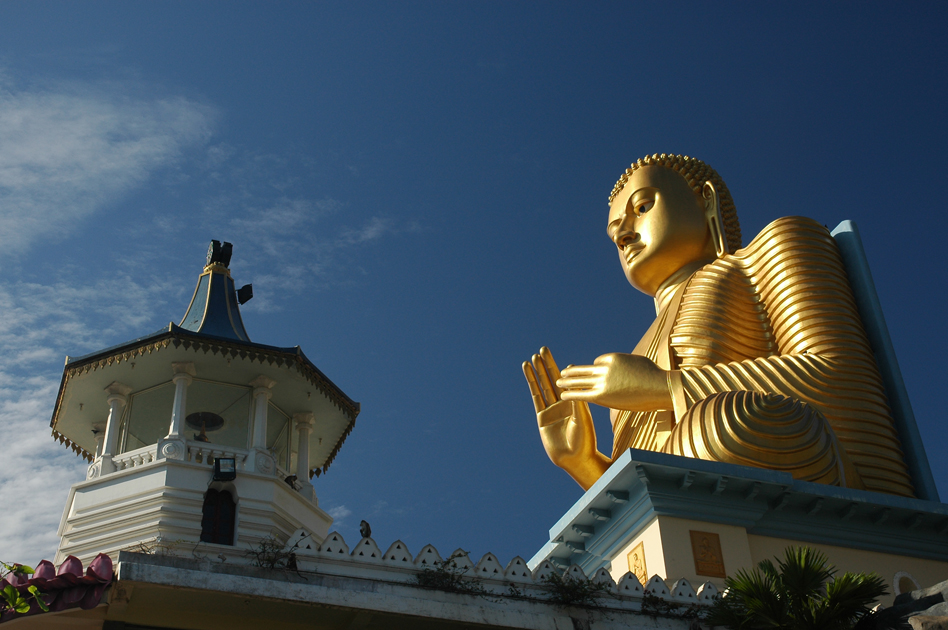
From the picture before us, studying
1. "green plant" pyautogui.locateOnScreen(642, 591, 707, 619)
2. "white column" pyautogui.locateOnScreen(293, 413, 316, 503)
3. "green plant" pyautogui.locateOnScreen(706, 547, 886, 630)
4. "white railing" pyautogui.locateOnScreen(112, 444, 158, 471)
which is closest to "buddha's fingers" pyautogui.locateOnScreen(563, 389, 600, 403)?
"white column" pyautogui.locateOnScreen(293, 413, 316, 503)

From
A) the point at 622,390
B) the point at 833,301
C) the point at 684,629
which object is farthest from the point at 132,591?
the point at 833,301

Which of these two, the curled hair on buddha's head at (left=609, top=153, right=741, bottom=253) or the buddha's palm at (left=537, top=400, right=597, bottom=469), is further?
the curled hair on buddha's head at (left=609, top=153, right=741, bottom=253)

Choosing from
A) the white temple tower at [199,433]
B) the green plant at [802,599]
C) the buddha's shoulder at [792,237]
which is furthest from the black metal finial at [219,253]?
the green plant at [802,599]

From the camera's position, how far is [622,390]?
1312 centimetres

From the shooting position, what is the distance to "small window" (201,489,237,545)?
1411 cm

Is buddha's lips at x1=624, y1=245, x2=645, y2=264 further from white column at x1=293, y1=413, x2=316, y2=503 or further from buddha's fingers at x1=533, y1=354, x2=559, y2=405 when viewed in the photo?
white column at x1=293, y1=413, x2=316, y2=503

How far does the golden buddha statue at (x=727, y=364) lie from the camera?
39.6 feet

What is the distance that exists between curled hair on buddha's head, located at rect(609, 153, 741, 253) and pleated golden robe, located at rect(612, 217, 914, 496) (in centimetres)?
169

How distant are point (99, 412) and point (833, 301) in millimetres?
10736

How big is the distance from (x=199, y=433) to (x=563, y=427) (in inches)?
230

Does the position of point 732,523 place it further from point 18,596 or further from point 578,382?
point 18,596

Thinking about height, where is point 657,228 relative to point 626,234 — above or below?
below

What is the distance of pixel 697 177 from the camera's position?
56.2 feet

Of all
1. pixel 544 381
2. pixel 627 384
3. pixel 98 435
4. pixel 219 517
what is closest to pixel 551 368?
pixel 544 381
